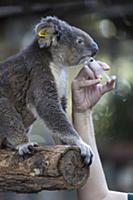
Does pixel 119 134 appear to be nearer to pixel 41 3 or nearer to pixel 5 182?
pixel 41 3

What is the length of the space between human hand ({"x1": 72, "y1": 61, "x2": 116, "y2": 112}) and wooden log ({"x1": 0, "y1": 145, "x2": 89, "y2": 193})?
1.32ft

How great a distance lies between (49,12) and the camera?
431 centimetres

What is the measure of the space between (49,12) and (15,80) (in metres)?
2.38

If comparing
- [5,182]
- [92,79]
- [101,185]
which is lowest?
[101,185]

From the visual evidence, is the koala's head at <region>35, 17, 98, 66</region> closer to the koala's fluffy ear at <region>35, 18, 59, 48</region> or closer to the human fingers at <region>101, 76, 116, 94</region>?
→ the koala's fluffy ear at <region>35, 18, 59, 48</region>

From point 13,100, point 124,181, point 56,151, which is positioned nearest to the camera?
point 56,151

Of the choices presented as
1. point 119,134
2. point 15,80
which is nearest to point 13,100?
point 15,80

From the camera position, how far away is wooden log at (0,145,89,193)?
154 cm

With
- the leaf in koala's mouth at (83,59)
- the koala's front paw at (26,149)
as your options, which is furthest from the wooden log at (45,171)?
the leaf in koala's mouth at (83,59)

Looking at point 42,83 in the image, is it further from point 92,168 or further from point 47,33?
point 92,168

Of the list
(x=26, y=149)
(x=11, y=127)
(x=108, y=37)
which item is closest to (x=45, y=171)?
(x=26, y=149)

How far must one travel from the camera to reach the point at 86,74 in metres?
1.99

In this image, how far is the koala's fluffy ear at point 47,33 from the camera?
1.95 m

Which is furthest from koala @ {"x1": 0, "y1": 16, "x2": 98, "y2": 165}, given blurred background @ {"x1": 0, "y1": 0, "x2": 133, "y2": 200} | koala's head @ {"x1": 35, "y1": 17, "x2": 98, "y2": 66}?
blurred background @ {"x1": 0, "y1": 0, "x2": 133, "y2": 200}
